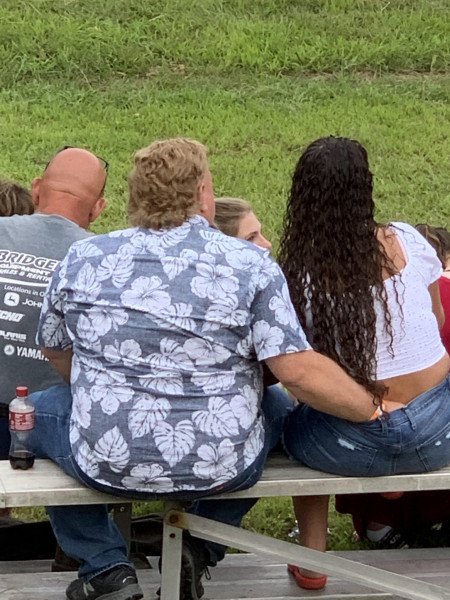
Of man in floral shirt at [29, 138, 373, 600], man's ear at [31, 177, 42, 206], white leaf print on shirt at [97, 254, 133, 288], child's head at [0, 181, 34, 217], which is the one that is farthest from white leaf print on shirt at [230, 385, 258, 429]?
child's head at [0, 181, 34, 217]

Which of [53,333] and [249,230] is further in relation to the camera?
[249,230]

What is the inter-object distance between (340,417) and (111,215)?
488 cm

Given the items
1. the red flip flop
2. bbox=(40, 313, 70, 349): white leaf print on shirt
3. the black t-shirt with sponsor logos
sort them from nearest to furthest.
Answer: bbox=(40, 313, 70, 349): white leaf print on shirt, the black t-shirt with sponsor logos, the red flip flop

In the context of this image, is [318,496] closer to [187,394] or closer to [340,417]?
[340,417]

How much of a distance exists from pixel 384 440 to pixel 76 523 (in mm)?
905

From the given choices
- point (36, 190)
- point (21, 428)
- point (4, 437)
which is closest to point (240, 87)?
point (36, 190)

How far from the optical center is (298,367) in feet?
10.8

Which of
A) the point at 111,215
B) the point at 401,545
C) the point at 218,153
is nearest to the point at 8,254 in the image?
A: the point at 401,545

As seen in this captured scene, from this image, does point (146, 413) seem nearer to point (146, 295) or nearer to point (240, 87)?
point (146, 295)

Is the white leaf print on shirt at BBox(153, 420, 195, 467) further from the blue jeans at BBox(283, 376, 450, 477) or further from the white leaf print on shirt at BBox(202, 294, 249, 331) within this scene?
the blue jeans at BBox(283, 376, 450, 477)

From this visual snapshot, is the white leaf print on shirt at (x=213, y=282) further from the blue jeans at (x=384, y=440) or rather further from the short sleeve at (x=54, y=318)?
the blue jeans at (x=384, y=440)

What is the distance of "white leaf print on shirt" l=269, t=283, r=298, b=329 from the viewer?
10.7ft

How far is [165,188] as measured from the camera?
11.0 feet

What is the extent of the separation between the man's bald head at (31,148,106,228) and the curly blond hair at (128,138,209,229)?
0.78m
